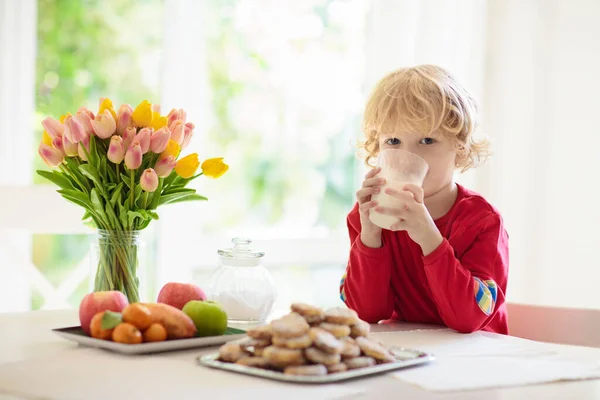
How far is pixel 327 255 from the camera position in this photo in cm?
335

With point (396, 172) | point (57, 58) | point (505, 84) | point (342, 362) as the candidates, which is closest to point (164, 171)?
point (396, 172)

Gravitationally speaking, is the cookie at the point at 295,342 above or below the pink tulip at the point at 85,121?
below

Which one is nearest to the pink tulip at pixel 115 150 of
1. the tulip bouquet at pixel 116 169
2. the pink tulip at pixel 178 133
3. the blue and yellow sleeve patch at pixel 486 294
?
the tulip bouquet at pixel 116 169

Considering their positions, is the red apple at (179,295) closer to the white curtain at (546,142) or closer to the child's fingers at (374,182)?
the child's fingers at (374,182)

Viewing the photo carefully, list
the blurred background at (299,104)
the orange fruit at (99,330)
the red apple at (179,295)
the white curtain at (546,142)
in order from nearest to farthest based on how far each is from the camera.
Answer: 1. the orange fruit at (99,330)
2. the red apple at (179,295)
3. the blurred background at (299,104)
4. the white curtain at (546,142)

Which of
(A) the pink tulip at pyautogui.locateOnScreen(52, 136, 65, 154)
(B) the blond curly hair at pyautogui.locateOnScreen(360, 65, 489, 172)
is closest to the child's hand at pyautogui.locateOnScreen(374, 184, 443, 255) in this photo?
(B) the blond curly hair at pyautogui.locateOnScreen(360, 65, 489, 172)

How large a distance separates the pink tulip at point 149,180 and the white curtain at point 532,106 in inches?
77.1

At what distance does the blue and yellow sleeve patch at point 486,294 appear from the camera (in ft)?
4.98

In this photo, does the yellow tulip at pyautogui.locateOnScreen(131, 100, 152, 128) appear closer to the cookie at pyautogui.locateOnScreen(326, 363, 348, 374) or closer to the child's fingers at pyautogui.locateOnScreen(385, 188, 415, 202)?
the child's fingers at pyautogui.locateOnScreen(385, 188, 415, 202)

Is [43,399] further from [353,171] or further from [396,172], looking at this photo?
[353,171]

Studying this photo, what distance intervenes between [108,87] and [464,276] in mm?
1863

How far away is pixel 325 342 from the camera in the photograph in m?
1.01

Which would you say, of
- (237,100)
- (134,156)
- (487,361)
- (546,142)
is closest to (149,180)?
(134,156)

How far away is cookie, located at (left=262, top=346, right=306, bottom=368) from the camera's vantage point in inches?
39.8
